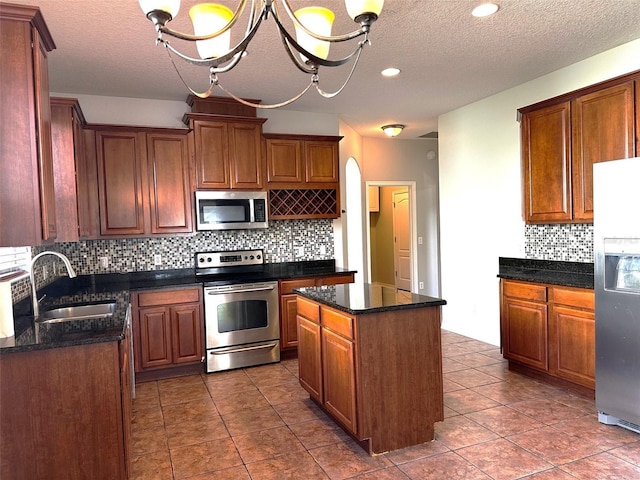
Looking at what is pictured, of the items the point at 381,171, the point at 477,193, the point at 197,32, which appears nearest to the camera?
the point at 197,32

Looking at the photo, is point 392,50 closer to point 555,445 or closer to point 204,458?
point 555,445

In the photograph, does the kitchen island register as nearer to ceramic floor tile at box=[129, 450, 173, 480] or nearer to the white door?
ceramic floor tile at box=[129, 450, 173, 480]

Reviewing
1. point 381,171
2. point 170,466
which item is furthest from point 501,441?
point 381,171

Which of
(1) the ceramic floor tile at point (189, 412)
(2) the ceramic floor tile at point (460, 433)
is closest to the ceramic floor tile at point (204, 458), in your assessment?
(1) the ceramic floor tile at point (189, 412)

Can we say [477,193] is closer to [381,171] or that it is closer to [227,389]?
[381,171]

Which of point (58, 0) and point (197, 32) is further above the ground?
point (58, 0)

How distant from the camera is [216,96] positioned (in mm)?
4344

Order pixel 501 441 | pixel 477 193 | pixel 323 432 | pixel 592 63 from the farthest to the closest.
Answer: pixel 477 193 → pixel 592 63 → pixel 323 432 → pixel 501 441

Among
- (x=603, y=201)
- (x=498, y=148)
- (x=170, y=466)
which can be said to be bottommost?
(x=170, y=466)

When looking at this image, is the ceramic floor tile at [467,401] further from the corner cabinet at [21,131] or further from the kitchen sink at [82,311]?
the corner cabinet at [21,131]

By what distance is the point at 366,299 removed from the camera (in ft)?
9.09

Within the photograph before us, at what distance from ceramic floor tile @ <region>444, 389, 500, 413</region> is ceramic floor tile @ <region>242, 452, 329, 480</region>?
4.02 ft

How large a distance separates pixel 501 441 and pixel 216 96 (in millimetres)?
3785

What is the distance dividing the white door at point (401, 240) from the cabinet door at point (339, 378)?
4.87 metres
